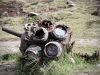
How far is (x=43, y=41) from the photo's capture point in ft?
22.2

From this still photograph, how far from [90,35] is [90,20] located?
2181 mm

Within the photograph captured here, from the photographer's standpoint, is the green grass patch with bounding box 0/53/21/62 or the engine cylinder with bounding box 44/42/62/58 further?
the green grass patch with bounding box 0/53/21/62

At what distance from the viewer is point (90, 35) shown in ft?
36.8

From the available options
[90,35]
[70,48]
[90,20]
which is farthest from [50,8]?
[70,48]

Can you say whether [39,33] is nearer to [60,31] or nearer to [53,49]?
[60,31]

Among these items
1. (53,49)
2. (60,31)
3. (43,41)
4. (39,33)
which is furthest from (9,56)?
(53,49)

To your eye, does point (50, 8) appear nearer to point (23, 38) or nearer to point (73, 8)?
point (73, 8)

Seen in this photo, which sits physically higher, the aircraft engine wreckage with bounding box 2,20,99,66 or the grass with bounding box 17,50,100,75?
the aircraft engine wreckage with bounding box 2,20,99,66

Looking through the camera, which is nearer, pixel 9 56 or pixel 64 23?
pixel 9 56

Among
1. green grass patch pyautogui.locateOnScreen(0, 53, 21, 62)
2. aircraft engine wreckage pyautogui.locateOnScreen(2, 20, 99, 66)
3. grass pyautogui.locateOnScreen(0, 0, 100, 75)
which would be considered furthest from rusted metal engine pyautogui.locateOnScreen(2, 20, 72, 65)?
green grass patch pyautogui.locateOnScreen(0, 53, 21, 62)

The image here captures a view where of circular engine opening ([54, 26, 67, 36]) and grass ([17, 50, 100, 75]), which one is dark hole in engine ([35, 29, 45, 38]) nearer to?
circular engine opening ([54, 26, 67, 36])

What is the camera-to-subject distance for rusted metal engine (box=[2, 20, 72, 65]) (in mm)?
6598

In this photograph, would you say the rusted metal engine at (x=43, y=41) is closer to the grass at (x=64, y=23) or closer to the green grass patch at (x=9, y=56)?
the grass at (x=64, y=23)

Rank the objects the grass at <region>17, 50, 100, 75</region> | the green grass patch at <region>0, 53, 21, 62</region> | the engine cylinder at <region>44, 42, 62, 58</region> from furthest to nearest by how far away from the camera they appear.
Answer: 1. the green grass patch at <region>0, 53, 21, 62</region>
2. the grass at <region>17, 50, 100, 75</region>
3. the engine cylinder at <region>44, 42, 62, 58</region>
